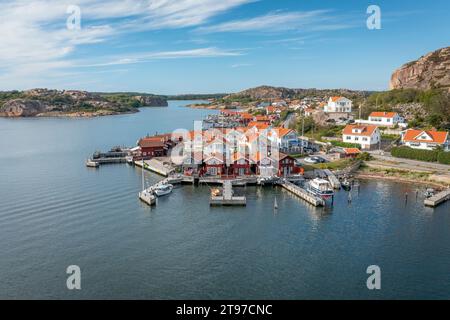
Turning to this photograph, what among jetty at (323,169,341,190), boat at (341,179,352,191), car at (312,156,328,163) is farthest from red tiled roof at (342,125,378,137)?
boat at (341,179,352,191)

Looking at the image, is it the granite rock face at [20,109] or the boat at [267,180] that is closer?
the boat at [267,180]

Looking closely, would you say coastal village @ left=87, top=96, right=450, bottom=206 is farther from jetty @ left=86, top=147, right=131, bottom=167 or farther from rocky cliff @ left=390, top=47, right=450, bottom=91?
rocky cliff @ left=390, top=47, right=450, bottom=91

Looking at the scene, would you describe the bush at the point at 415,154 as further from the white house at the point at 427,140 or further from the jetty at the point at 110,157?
the jetty at the point at 110,157

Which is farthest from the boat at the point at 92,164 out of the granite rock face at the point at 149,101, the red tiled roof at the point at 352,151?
the granite rock face at the point at 149,101

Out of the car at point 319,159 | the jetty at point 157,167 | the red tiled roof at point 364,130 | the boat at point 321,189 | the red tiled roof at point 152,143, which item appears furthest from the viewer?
the red tiled roof at point 152,143

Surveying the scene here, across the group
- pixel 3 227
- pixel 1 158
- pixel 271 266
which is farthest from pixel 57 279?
pixel 1 158

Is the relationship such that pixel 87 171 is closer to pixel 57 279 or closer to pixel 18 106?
pixel 57 279
